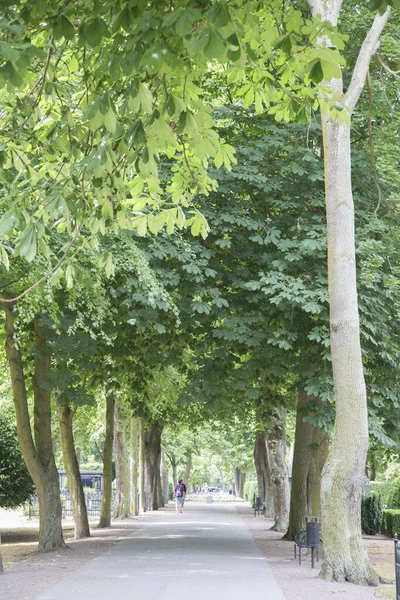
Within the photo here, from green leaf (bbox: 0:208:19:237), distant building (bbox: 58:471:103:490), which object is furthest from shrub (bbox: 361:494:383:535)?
green leaf (bbox: 0:208:19:237)

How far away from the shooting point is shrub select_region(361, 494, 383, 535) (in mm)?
29344

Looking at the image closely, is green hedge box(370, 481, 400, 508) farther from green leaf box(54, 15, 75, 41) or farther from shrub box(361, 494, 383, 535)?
green leaf box(54, 15, 75, 41)

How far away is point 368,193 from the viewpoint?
1722 cm

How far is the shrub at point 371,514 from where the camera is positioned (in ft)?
96.3

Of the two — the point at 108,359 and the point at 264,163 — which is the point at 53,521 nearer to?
the point at 108,359

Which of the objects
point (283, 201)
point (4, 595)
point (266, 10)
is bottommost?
point (4, 595)

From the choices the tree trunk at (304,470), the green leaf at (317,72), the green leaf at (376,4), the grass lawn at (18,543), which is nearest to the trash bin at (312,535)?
the tree trunk at (304,470)

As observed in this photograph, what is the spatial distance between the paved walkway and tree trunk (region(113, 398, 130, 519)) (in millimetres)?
10440

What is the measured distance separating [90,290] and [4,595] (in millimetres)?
5097

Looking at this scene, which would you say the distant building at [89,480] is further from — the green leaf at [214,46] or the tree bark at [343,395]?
the green leaf at [214,46]

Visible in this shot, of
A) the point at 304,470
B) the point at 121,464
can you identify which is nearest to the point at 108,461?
the point at 121,464

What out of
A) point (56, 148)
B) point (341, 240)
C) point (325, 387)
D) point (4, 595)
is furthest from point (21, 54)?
point (325, 387)

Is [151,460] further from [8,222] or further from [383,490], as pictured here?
[8,222]

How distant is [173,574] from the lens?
1319 centimetres
